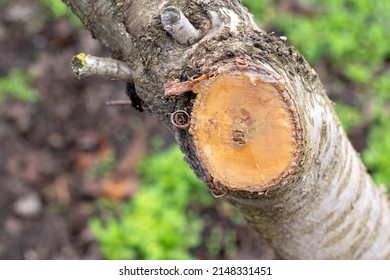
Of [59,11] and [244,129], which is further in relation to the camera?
[59,11]

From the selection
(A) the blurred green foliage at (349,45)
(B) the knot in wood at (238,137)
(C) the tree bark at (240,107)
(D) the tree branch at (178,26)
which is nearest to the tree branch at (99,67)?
(C) the tree bark at (240,107)

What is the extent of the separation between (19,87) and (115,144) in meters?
0.80

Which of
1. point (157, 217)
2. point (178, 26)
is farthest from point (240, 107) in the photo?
point (157, 217)

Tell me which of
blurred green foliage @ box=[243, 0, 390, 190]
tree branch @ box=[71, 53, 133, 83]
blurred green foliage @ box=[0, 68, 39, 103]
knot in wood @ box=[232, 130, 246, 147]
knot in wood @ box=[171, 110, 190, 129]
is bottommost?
blurred green foliage @ box=[0, 68, 39, 103]

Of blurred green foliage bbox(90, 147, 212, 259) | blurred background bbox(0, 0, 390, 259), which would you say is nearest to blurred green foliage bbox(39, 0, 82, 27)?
blurred background bbox(0, 0, 390, 259)

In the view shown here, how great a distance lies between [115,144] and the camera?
3.29 metres

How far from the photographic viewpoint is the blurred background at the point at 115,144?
2.90 meters

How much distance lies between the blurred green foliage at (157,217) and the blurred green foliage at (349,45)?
102cm

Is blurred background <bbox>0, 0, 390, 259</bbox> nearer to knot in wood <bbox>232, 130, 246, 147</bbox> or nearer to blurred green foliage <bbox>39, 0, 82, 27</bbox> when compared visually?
blurred green foliage <bbox>39, 0, 82, 27</bbox>

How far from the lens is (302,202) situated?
1192 millimetres

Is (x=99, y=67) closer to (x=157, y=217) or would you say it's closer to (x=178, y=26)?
(x=178, y=26)

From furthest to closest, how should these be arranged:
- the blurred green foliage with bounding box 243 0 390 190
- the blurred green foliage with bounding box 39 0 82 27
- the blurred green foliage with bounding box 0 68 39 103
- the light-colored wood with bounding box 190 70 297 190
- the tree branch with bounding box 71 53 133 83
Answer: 1. the blurred green foliage with bounding box 39 0 82 27
2. the blurred green foliage with bounding box 0 68 39 103
3. the blurred green foliage with bounding box 243 0 390 190
4. the tree branch with bounding box 71 53 133 83
5. the light-colored wood with bounding box 190 70 297 190

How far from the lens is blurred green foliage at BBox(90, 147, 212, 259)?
2828mm
